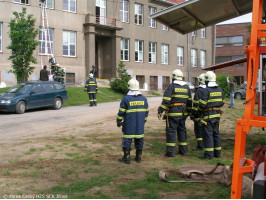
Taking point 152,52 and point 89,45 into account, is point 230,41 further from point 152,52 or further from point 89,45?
point 89,45

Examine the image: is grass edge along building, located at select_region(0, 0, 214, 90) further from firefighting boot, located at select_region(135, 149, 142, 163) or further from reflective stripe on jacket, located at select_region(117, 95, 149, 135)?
firefighting boot, located at select_region(135, 149, 142, 163)

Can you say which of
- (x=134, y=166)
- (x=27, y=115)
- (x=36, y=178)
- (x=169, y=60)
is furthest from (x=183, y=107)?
(x=169, y=60)

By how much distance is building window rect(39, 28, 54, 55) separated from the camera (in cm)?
2711

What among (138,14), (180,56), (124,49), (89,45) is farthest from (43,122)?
(180,56)

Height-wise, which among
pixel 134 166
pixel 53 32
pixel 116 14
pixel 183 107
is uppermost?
pixel 116 14

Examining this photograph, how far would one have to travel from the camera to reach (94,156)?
7793mm

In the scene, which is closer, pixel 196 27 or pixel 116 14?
pixel 196 27

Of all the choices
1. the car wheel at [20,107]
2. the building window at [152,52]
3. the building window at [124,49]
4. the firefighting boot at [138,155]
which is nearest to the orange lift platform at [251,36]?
the firefighting boot at [138,155]

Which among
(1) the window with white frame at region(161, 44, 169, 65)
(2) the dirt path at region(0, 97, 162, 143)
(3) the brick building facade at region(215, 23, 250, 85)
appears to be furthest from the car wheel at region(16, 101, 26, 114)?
(3) the brick building facade at region(215, 23, 250, 85)

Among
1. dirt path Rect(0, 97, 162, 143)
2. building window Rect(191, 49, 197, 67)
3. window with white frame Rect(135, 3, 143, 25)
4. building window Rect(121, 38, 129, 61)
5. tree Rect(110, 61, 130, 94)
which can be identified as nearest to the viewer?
dirt path Rect(0, 97, 162, 143)

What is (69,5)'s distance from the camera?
2862 cm

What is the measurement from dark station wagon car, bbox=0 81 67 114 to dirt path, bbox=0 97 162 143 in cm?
55

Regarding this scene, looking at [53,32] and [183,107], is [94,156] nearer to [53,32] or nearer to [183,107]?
[183,107]

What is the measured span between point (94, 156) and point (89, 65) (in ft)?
74.4
